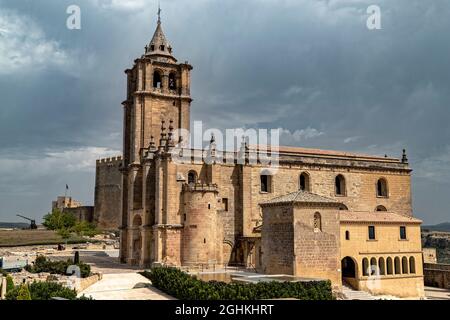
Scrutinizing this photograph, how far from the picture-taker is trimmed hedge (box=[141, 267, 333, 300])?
22.2 m

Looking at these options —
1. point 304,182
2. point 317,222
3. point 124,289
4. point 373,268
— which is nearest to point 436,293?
point 373,268

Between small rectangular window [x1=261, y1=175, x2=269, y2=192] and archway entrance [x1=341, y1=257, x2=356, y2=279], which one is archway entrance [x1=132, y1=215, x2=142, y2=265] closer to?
small rectangular window [x1=261, y1=175, x2=269, y2=192]

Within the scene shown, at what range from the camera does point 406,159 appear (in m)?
44.6

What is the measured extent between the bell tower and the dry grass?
65.2 ft

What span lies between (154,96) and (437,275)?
87.6 feet

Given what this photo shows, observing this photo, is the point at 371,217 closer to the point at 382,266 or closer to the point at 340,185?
the point at 382,266

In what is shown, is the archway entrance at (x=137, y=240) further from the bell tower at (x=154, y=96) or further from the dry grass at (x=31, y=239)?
the dry grass at (x=31, y=239)

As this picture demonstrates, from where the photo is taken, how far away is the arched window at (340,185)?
4094cm

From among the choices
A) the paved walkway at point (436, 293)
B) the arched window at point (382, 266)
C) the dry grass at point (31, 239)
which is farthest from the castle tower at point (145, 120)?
the paved walkway at point (436, 293)

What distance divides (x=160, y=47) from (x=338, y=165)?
711 inches

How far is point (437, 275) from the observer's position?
38.8 m

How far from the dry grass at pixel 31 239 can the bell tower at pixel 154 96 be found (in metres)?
19.9

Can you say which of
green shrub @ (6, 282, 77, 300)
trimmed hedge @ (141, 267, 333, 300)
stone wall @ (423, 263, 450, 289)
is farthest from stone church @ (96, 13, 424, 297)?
green shrub @ (6, 282, 77, 300)
